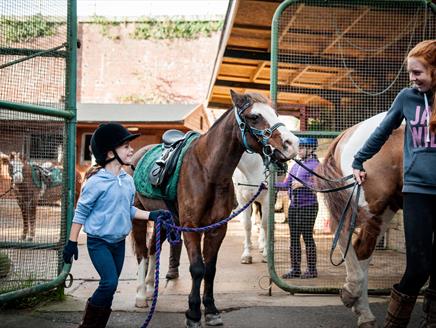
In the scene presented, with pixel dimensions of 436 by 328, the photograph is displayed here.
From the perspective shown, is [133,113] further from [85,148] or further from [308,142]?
[308,142]

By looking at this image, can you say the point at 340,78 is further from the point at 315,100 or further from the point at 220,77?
the point at 220,77

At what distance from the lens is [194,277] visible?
405 cm

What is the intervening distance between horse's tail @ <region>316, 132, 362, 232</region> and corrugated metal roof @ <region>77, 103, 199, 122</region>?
13.0m

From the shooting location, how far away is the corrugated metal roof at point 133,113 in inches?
709

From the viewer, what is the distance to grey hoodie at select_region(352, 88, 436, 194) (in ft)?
9.67

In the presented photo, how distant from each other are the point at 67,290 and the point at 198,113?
1551cm

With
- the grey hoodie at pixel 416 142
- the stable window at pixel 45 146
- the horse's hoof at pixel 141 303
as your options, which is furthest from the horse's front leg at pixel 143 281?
the grey hoodie at pixel 416 142

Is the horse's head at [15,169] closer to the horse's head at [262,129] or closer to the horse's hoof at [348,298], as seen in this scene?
the horse's head at [262,129]

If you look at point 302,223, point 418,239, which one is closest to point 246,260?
point 302,223

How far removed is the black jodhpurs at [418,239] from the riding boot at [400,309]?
1.6 inches

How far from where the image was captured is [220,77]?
13.0 metres

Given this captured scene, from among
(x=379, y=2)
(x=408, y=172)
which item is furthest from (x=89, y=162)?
(x=408, y=172)

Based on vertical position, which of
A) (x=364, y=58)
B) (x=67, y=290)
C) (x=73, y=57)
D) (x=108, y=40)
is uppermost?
(x=108, y=40)

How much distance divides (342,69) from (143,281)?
448 cm
